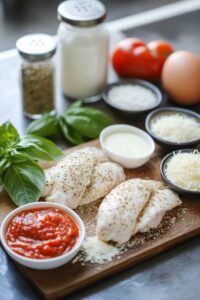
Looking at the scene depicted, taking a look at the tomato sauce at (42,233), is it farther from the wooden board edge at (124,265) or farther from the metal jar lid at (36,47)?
the metal jar lid at (36,47)

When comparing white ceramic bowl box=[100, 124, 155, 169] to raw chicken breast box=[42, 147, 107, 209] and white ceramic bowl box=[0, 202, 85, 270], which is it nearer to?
raw chicken breast box=[42, 147, 107, 209]

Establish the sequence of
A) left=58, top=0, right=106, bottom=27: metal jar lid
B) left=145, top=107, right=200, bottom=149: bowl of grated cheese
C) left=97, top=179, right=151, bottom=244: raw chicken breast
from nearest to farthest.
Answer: left=97, top=179, right=151, bottom=244: raw chicken breast, left=145, top=107, right=200, bottom=149: bowl of grated cheese, left=58, top=0, right=106, bottom=27: metal jar lid

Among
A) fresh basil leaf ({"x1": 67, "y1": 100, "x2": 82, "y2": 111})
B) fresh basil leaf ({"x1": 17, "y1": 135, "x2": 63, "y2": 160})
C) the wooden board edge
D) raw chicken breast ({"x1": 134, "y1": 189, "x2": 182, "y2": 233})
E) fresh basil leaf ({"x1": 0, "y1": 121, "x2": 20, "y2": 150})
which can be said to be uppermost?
fresh basil leaf ({"x1": 0, "y1": 121, "x2": 20, "y2": 150})

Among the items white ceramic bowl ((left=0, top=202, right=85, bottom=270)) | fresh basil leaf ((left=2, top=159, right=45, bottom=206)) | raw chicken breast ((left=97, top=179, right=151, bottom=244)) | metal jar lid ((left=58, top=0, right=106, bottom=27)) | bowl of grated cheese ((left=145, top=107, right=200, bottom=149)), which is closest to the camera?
white ceramic bowl ((left=0, top=202, right=85, bottom=270))

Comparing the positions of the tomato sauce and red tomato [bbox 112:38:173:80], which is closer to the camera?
the tomato sauce

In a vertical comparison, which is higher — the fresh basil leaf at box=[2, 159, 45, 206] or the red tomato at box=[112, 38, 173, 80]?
the red tomato at box=[112, 38, 173, 80]

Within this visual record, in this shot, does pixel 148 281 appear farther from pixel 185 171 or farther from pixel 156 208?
pixel 185 171

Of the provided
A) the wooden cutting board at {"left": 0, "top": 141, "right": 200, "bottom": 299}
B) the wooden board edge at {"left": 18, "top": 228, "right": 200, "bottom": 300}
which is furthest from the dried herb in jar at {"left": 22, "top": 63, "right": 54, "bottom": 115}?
the wooden board edge at {"left": 18, "top": 228, "right": 200, "bottom": 300}

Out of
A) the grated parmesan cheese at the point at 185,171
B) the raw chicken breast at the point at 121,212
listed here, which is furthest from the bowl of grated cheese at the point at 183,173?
the raw chicken breast at the point at 121,212
